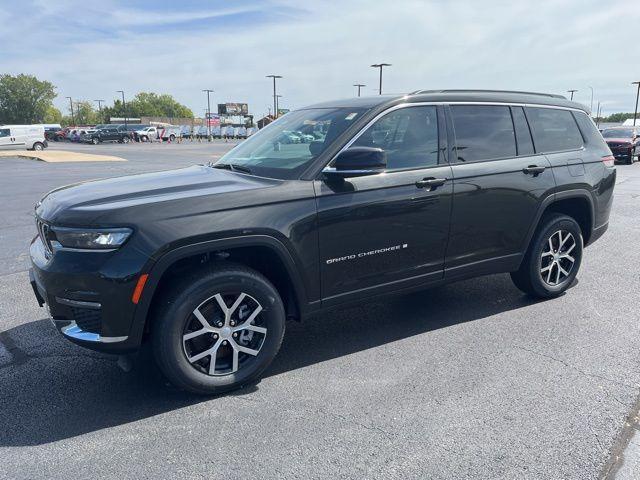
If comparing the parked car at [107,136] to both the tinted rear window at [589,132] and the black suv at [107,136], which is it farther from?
the tinted rear window at [589,132]

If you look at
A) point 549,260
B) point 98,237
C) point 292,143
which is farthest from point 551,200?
point 98,237

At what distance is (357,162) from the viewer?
11.4 ft

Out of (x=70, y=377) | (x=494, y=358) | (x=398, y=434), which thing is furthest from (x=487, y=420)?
(x=70, y=377)

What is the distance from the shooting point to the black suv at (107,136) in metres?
53.6

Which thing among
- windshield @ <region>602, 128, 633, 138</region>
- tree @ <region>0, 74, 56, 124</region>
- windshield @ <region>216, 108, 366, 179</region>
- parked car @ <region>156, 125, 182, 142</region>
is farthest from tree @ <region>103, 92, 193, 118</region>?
windshield @ <region>216, 108, 366, 179</region>

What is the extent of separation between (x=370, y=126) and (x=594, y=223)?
9.19 ft

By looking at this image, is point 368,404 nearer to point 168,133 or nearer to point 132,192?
point 132,192

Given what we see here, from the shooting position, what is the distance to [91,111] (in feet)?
430

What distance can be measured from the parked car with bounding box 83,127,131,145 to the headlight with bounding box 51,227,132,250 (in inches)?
2177

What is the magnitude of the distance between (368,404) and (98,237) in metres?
1.85

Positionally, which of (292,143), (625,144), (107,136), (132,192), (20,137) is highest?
(292,143)

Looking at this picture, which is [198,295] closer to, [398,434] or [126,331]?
[126,331]

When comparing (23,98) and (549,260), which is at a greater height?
(23,98)

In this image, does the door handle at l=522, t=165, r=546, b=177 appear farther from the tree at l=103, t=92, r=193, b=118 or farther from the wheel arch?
the tree at l=103, t=92, r=193, b=118
